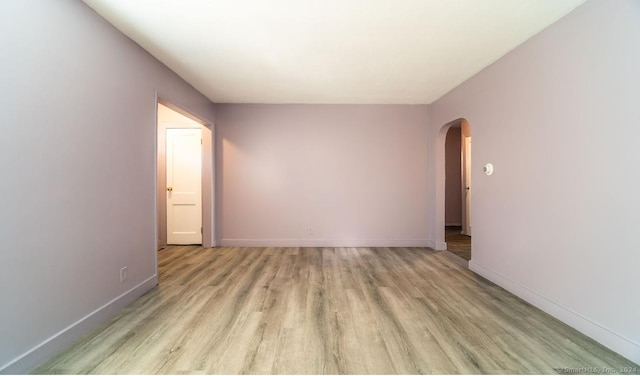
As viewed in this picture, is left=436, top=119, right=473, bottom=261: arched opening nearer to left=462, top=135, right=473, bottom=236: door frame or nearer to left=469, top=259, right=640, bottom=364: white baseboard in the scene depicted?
left=462, top=135, right=473, bottom=236: door frame

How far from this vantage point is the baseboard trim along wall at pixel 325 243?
4.81 meters

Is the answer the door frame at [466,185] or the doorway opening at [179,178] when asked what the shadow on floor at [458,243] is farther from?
the doorway opening at [179,178]

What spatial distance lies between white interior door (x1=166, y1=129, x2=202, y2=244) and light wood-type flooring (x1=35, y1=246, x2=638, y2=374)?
178 centimetres

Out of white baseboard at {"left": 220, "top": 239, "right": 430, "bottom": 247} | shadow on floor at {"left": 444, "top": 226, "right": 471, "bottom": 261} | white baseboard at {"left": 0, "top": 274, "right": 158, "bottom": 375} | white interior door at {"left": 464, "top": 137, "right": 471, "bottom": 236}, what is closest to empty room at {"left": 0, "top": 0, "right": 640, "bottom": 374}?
white baseboard at {"left": 0, "top": 274, "right": 158, "bottom": 375}

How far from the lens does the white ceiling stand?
2.08 m

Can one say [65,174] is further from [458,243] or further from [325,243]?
[458,243]

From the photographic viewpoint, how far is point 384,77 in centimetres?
351

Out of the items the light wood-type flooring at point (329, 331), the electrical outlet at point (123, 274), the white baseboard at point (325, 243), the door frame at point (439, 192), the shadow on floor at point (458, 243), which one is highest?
the door frame at point (439, 192)

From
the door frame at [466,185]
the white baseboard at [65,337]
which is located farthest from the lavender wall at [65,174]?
the door frame at [466,185]

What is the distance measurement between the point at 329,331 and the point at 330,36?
263 centimetres

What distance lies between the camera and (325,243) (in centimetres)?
482

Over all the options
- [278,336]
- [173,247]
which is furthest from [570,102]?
[173,247]

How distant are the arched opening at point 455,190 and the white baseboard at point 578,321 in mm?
1409

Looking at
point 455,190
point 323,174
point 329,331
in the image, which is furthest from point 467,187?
point 329,331
